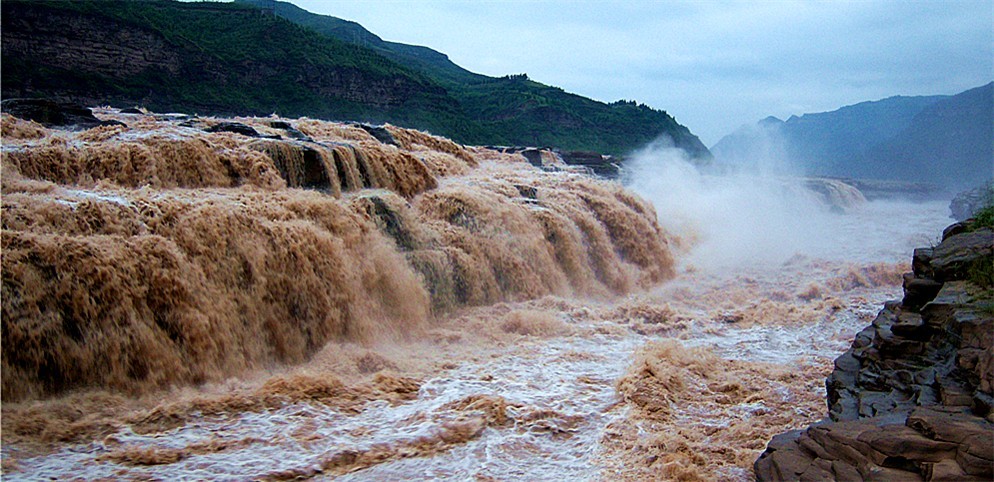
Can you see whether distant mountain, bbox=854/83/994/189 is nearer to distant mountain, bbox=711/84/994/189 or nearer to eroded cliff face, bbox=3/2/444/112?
distant mountain, bbox=711/84/994/189

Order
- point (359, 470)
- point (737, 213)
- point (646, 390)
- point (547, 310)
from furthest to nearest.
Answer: point (737, 213) → point (547, 310) → point (646, 390) → point (359, 470)

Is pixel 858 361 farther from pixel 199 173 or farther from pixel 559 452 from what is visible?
pixel 199 173

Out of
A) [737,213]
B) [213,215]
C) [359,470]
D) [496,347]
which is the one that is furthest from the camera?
[737,213]

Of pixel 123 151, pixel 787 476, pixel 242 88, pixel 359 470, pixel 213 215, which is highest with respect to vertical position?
pixel 242 88

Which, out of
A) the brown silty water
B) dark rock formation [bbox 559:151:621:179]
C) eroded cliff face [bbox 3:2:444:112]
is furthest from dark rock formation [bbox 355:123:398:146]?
eroded cliff face [bbox 3:2:444:112]

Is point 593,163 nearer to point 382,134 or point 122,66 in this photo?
point 382,134

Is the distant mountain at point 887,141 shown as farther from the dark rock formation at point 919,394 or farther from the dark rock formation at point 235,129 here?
the dark rock formation at point 919,394

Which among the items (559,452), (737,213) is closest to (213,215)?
(559,452)

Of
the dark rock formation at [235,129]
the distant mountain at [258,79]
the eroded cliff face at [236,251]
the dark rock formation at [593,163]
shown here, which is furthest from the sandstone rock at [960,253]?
the distant mountain at [258,79]
